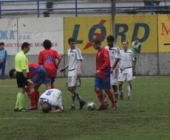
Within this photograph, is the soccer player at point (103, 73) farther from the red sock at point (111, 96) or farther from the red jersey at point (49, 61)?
the red jersey at point (49, 61)

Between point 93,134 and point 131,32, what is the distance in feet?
94.4

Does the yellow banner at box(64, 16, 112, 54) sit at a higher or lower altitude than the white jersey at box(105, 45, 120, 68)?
higher

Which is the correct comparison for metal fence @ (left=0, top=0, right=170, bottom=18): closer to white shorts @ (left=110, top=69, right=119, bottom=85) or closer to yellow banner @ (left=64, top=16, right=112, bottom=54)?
yellow banner @ (left=64, top=16, right=112, bottom=54)

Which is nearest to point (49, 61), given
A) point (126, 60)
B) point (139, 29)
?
point (126, 60)

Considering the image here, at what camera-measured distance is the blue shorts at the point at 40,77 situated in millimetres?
20769

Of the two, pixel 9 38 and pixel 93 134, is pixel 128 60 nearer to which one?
pixel 93 134

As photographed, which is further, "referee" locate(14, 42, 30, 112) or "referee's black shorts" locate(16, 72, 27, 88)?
"referee's black shorts" locate(16, 72, 27, 88)

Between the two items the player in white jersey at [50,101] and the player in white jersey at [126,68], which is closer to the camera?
the player in white jersey at [50,101]

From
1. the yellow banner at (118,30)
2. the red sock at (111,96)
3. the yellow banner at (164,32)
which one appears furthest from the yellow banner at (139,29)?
the red sock at (111,96)

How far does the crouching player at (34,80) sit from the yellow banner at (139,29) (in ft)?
73.2

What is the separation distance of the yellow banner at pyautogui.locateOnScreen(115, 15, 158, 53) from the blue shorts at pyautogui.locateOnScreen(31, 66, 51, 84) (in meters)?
22.4

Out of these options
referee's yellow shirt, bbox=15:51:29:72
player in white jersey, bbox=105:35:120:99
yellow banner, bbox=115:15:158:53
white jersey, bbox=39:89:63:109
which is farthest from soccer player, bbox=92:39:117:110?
yellow banner, bbox=115:15:158:53

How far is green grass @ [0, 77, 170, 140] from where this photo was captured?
48.6 feet

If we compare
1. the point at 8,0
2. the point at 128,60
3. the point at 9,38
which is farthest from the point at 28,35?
the point at 128,60
